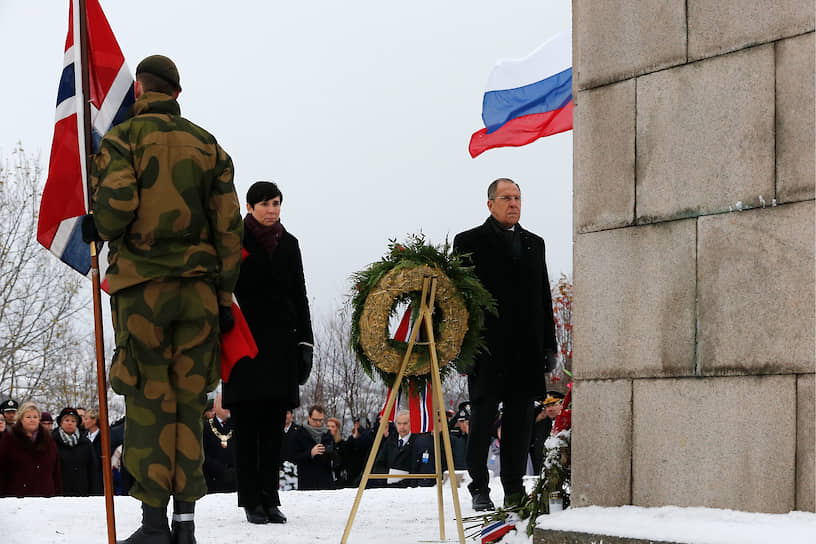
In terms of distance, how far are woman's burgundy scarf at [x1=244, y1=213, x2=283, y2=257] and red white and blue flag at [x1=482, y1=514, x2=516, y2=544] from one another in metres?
2.67

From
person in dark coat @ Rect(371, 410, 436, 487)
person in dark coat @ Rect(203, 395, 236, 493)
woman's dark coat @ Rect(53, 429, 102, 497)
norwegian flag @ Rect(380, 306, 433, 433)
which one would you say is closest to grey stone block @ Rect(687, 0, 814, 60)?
norwegian flag @ Rect(380, 306, 433, 433)

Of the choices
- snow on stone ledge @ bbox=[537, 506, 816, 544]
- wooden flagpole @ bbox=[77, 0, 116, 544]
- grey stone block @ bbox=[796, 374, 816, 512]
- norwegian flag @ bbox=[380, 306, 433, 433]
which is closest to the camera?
snow on stone ledge @ bbox=[537, 506, 816, 544]

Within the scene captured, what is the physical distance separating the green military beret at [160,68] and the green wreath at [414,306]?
154cm

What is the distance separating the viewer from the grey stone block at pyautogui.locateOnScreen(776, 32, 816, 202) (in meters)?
4.39

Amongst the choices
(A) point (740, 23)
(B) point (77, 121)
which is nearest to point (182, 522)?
(B) point (77, 121)

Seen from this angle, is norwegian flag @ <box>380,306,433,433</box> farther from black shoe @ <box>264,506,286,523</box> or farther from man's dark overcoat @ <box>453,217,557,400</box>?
black shoe @ <box>264,506,286,523</box>

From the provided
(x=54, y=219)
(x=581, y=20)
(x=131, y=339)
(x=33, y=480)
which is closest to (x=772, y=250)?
(x=581, y=20)

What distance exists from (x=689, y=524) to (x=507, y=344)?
11.4 feet

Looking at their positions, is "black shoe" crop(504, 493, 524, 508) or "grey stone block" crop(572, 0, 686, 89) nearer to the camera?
"grey stone block" crop(572, 0, 686, 89)

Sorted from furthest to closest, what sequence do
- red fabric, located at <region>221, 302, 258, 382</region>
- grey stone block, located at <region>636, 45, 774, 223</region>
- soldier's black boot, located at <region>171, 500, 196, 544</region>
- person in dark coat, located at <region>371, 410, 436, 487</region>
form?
person in dark coat, located at <region>371, 410, 436, 487</region> → red fabric, located at <region>221, 302, 258, 382</region> → soldier's black boot, located at <region>171, 500, 196, 544</region> → grey stone block, located at <region>636, 45, 774, 223</region>

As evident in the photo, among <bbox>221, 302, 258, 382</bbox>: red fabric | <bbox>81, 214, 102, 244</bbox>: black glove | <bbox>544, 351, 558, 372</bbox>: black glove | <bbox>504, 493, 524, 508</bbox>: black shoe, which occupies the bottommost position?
<bbox>504, 493, 524, 508</bbox>: black shoe

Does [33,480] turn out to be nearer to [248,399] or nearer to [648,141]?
[248,399]

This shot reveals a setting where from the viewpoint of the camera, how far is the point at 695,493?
4652 mm

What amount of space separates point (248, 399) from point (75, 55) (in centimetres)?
248
